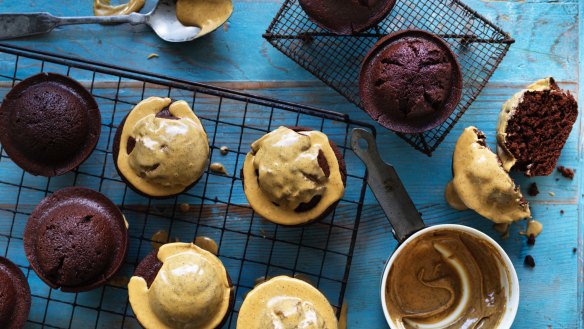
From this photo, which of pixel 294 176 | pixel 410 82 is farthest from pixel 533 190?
pixel 294 176

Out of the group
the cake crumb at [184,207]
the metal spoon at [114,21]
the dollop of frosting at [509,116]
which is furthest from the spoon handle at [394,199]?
the metal spoon at [114,21]

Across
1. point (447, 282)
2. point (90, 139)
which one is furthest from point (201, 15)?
point (447, 282)

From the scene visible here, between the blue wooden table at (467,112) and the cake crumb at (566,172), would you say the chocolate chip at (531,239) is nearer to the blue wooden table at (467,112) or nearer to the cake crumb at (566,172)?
the blue wooden table at (467,112)

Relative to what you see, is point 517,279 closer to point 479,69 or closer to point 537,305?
point 537,305

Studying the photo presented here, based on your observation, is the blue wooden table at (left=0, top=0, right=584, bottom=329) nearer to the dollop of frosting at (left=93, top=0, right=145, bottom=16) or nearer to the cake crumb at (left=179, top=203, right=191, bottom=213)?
the dollop of frosting at (left=93, top=0, right=145, bottom=16)

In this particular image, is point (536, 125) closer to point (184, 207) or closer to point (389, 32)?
point (389, 32)

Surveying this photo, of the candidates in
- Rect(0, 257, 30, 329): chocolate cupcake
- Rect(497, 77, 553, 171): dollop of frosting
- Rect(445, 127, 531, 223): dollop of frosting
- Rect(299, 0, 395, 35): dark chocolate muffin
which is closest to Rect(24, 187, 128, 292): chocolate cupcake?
Rect(0, 257, 30, 329): chocolate cupcake
